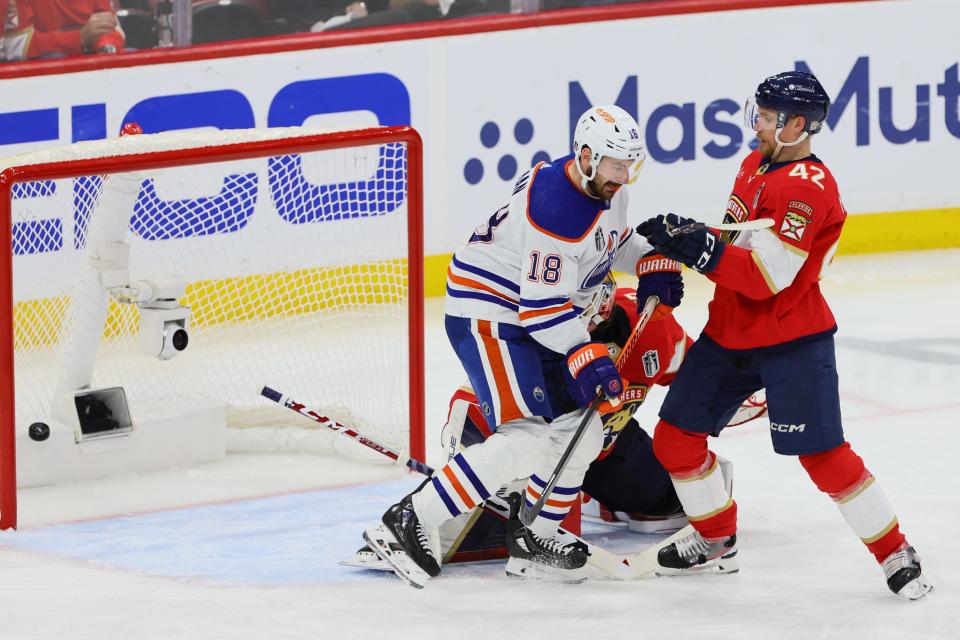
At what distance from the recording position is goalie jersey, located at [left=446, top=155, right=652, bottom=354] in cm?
340

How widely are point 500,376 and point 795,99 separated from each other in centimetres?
82

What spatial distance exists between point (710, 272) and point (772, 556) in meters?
0.77

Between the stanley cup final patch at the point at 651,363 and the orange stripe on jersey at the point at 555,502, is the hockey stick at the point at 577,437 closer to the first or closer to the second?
the orange stripe on jersey at the point at 555,502

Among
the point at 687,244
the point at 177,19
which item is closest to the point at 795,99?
the point at 687,244

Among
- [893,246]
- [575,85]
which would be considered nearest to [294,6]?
[575,85]

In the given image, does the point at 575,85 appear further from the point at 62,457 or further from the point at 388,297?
the point at 62,457

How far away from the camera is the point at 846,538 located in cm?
387

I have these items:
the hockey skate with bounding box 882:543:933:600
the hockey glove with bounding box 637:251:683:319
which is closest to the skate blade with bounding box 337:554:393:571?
the hockey glove with bounding box 637:251:683:319

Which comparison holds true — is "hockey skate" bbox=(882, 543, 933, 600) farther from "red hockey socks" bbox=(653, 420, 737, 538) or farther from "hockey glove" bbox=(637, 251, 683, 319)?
"hockey glove" bbox=(637, 251, 683, 319)

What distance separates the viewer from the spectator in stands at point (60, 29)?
218 inches

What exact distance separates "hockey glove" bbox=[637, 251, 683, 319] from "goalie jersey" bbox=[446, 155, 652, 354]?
70 millimetres

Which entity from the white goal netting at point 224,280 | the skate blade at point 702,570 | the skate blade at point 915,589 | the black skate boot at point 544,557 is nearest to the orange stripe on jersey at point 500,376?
the black skate boot at point 544,557

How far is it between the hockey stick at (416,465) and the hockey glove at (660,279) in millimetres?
118

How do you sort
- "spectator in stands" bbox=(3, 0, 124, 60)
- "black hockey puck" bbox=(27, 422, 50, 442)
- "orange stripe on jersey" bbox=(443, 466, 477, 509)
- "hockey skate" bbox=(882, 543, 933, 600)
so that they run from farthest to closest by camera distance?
"spectator in stands" bbox=(3, 0, 124, 60) < "black hockey puck" bbox=(27, 422, 50, 442) < "orange stripe on jersey" bbox=(443, 466, 477, 509) < "hockey skate" bbox=(882, 543, 933, 600)
